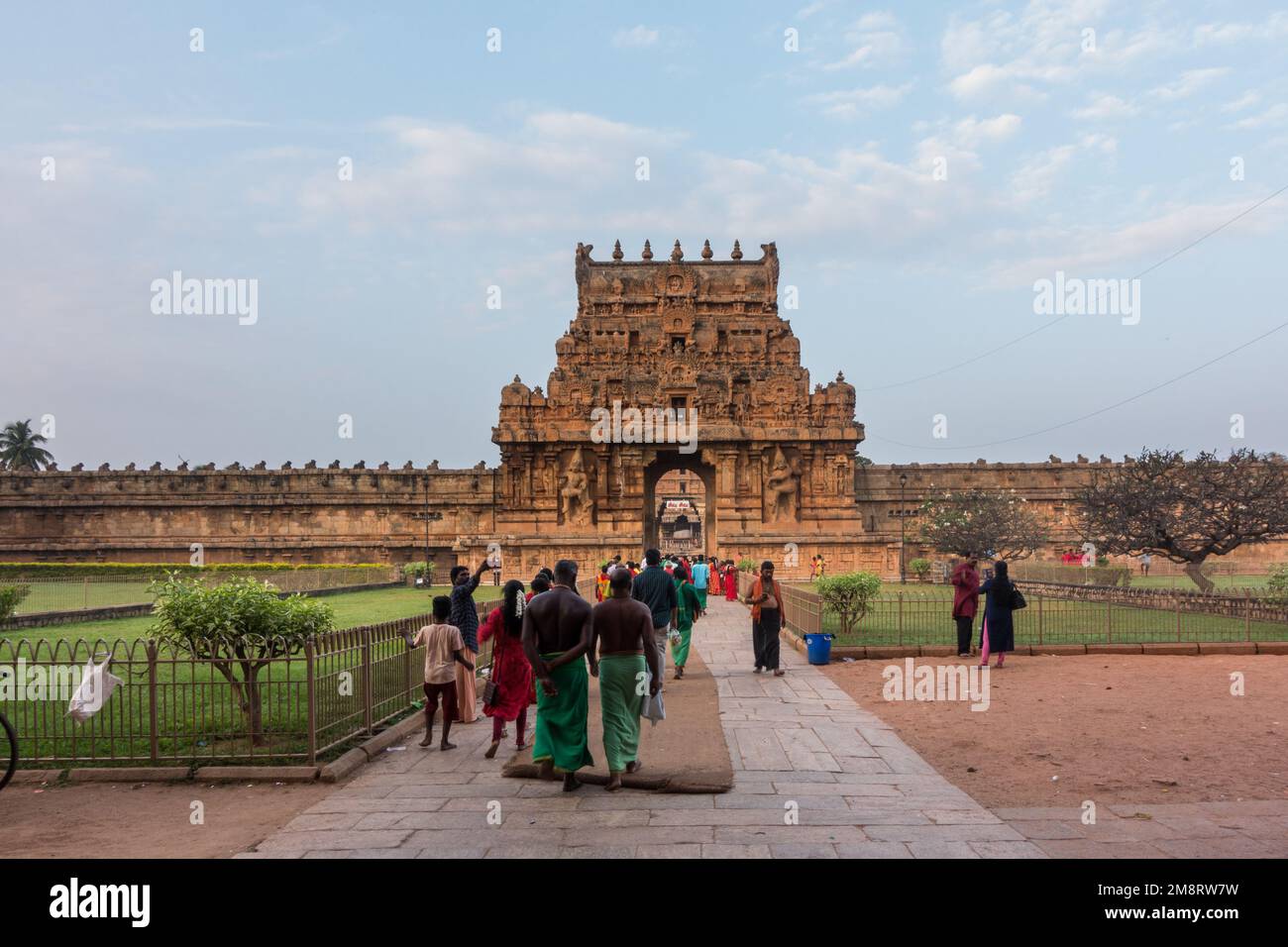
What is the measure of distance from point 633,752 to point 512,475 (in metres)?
33.7

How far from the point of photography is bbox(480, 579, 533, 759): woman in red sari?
29.8ft

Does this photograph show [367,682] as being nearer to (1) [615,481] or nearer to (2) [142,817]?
(2) [142,817]

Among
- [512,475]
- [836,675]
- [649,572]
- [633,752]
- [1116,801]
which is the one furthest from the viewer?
[512,475]

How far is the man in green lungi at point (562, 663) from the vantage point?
7562 mm

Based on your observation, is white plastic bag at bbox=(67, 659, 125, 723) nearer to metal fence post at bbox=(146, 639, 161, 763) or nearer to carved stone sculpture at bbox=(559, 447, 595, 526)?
metal fence post at bbox=(146, 639, 161, 763)

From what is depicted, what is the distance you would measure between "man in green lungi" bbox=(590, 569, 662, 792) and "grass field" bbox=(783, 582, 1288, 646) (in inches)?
372

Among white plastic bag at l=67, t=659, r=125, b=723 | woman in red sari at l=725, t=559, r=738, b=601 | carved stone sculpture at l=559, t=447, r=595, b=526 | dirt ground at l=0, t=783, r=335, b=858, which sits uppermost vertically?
carved stone sculpture at l=559, t=447, r=595, b=526

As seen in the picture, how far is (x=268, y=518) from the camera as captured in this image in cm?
4591

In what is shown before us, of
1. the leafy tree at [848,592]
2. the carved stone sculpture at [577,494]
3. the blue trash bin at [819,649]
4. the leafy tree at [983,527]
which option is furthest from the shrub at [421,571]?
the blue trash bin at [819,649]

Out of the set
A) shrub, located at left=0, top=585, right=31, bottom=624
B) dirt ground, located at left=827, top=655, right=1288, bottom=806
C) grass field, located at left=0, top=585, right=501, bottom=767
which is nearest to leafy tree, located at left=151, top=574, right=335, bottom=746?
grass field, located at left=0, top=585, right=501, bottom=767

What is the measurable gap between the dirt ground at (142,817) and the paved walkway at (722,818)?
1.01 ft

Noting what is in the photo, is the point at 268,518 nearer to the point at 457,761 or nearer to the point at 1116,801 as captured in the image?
the point at 457,761
